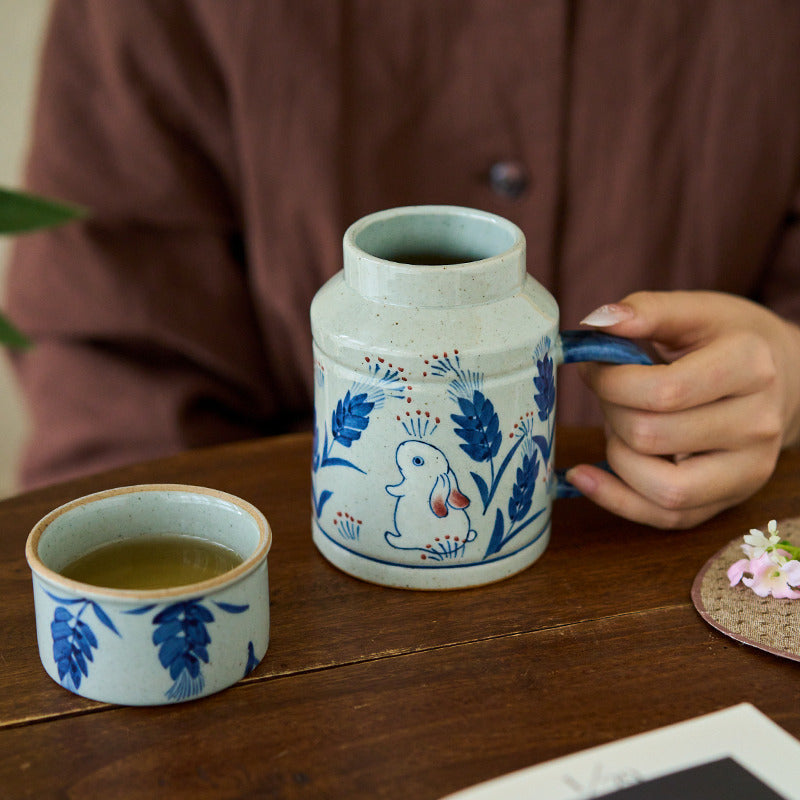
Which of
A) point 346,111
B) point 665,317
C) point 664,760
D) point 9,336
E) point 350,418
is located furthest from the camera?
point 346,111

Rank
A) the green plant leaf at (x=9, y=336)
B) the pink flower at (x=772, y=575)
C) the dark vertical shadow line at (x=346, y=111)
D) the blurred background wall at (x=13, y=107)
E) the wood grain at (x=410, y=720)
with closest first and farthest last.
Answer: the green plant leaf at (x=9, y=336) → the wood grain at (x=410, y=720) → the pink flower at (x=772, y=575) → the dark vertical shadow line at (x=346, y=111) → the blurred background wall at (x=13, y=107)

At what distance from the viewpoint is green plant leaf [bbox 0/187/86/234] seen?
317mm

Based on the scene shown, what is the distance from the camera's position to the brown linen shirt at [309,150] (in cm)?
85

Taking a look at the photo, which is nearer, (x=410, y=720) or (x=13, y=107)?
(x=410, y=720)

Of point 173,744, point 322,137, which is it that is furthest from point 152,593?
point 322,137

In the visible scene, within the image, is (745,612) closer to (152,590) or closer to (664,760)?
(664,760)

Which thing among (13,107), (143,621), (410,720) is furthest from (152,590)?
(13,107)

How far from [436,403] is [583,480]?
156 mm

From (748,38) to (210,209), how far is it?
54 cm

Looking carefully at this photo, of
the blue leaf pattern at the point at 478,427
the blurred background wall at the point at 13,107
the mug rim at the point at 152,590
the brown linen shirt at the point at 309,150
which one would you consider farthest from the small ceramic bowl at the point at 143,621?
the blurred background wall at the point at 13,107

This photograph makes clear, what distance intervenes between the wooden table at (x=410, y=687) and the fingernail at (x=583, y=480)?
3 cm

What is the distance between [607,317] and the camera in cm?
57

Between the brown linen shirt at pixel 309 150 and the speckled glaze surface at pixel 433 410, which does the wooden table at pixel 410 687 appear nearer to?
the speckled glaze surface at pixel 433 410

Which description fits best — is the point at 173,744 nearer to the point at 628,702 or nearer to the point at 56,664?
the point at 56,664
